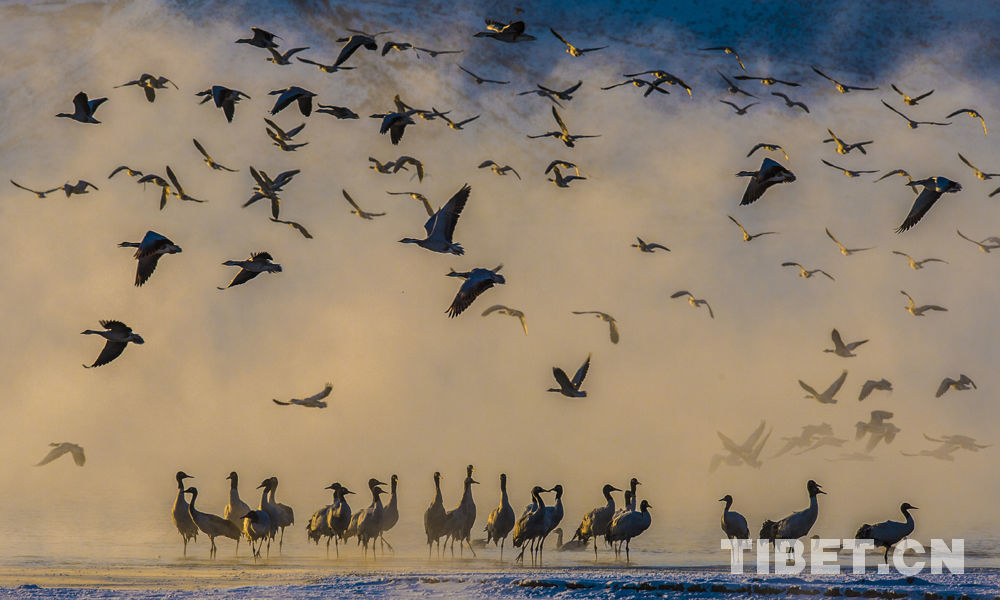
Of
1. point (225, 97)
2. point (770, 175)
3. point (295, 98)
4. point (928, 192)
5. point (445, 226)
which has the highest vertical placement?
point (225, 97)

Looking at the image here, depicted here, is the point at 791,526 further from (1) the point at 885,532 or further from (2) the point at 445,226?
(2) the point at 445,226

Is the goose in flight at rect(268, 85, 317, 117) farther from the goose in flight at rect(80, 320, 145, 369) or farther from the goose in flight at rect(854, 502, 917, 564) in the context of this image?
the goose in flight at rect(854, 502, 917, 564)

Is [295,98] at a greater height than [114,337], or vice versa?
[295,98]

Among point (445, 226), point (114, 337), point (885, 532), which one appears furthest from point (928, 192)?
point (114, 337)

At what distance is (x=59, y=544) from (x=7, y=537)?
3.18 m

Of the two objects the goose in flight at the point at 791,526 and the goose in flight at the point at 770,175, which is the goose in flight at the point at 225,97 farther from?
the goose in flight at the point at 791,526

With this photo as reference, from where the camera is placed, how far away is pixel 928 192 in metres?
30.0

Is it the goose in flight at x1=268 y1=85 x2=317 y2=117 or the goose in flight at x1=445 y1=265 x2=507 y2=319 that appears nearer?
the goose in flight at x1=445 y1=265 x2=507 y2=319

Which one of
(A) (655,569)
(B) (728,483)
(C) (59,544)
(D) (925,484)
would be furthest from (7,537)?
(D) (925,484)

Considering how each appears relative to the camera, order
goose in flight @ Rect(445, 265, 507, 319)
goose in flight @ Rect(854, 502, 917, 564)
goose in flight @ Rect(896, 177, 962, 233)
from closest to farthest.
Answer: goose in flight @ Rect(445, 265, 507, 319)
goose in flight @ Rect(854, 502, 917, 564)
goose in flight @ Rect(896, 177, 962, 233)

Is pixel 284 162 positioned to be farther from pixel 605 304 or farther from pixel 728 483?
pixel 728 483

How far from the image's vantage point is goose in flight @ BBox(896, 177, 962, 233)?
2844 cm

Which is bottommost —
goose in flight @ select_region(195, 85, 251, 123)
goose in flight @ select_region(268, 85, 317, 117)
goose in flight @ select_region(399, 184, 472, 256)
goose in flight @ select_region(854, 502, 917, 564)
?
goose in flight @ select_region(854, 502, 917, 564)

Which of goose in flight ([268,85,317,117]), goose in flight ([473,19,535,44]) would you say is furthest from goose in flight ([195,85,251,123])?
goose in flight ([473,19,535,44])
